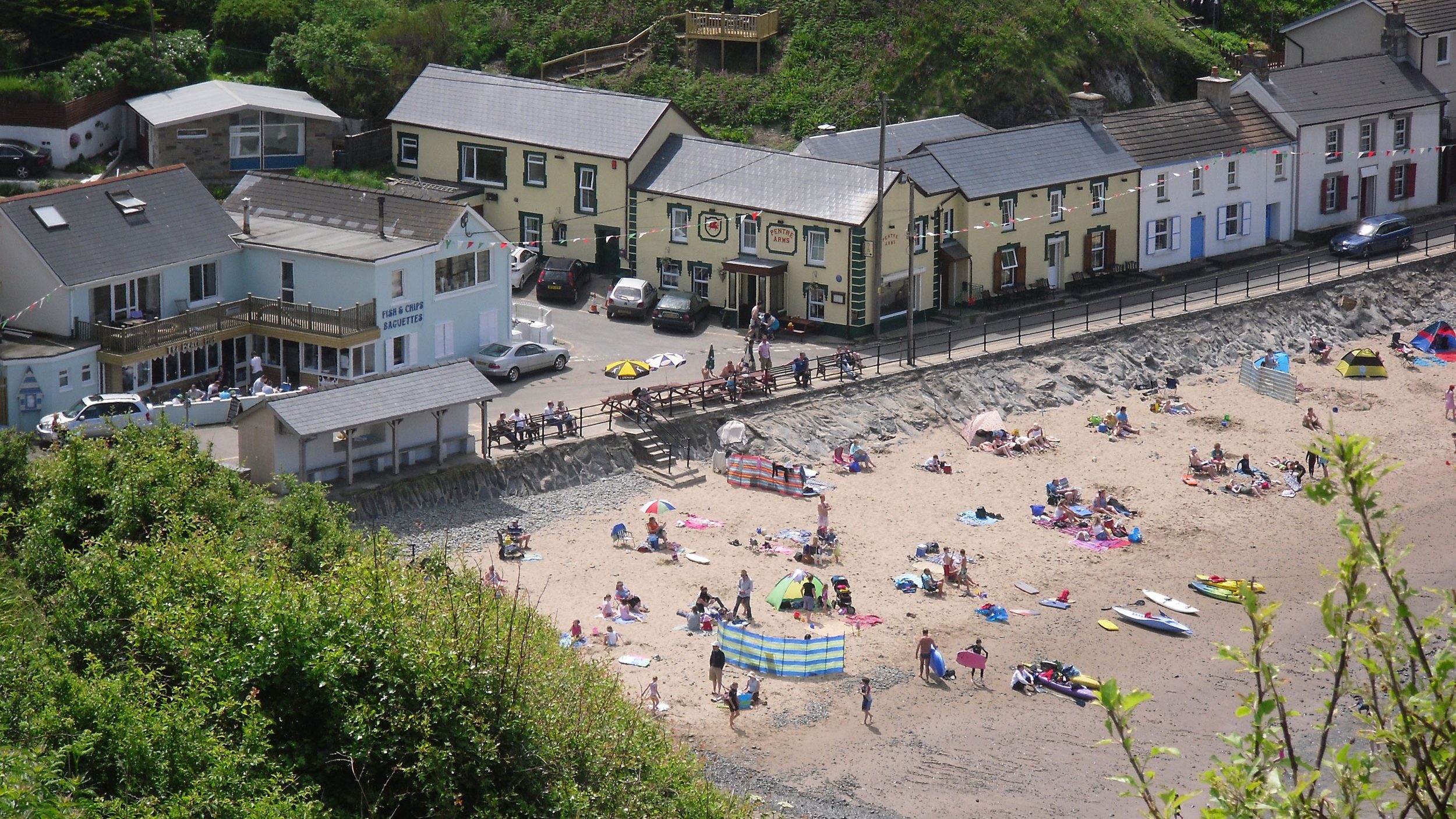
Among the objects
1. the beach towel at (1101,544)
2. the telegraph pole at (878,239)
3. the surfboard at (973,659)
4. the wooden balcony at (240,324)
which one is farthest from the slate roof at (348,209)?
the surfboard at (973,659)

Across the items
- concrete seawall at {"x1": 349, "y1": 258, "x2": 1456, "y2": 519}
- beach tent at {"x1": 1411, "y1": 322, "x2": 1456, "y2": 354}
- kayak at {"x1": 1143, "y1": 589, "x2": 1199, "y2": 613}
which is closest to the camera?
kayak at {"x1": 1143, "y1": 589, "x2": 1199, "y2": 613}

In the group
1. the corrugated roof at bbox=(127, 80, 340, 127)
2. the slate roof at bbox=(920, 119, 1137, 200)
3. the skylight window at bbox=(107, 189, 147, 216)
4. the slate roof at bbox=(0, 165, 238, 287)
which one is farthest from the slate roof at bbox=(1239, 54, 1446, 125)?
the skylight window at bbox=(107, 189, 147, 216)

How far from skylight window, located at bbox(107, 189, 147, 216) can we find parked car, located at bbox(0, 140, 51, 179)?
13.2 metres

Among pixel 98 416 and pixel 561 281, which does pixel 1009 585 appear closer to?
pixel 561 281

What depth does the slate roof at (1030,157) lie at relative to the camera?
5512 cm

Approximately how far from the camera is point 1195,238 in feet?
198

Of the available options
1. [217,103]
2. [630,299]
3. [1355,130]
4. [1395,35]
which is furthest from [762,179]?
[1395,35]

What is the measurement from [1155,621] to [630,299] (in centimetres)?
2111

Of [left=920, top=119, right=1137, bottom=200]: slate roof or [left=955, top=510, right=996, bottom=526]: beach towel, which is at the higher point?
[left=920, top=119, right=1137, bottom=200]: slate roof

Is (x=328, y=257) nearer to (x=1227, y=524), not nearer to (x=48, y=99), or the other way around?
(x=48, y=99)

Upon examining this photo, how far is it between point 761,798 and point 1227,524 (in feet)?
59.8

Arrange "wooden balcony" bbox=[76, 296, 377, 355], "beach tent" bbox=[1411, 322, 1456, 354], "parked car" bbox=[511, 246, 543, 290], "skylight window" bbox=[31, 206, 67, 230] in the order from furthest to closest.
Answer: "beach tent" bbox=[1411, 322, 1456, 354], "parked car" bbox=[511, 246, 543, 290], "skylight window" bbox=[31, 206, 67, 230], "wooden balcony" bbox=[76, 296, 377, 355]

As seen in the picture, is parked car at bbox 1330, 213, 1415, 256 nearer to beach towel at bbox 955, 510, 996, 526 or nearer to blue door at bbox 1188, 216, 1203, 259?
blue door at bbox 1188, 216, 1203, 259

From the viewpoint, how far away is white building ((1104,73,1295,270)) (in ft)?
193
